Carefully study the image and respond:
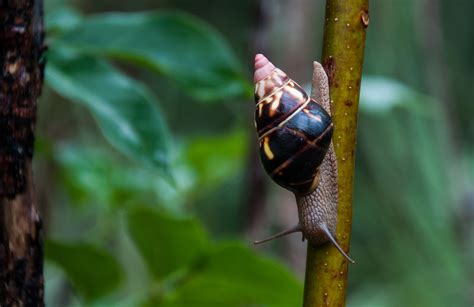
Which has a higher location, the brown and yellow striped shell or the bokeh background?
the brown and yellow striped shell

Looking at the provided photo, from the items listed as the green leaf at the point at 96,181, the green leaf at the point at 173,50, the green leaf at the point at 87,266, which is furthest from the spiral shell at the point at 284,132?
the green leaf at the point at 96,181

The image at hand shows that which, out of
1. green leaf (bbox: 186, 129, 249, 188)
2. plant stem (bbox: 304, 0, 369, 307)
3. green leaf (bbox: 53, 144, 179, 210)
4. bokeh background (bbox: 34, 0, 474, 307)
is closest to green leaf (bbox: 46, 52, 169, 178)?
bokeh background (bbox: 34, 0, 474, 307)

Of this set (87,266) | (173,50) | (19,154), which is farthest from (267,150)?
(87,266)

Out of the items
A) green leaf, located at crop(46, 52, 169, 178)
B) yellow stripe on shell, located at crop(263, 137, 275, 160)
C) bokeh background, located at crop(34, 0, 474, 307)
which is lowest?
bokeh background, located at crop(34, 0, 474, 307)

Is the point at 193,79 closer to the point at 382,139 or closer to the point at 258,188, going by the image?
the point at 258,188

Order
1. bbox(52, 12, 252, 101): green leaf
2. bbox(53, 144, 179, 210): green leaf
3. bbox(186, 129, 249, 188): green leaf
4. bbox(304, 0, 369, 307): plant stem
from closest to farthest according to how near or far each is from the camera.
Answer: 1. bbox(304, 0, 369, 307): plant stem
2. bbox(52, 12, 252, 101): green leaf
3. bbox(53, 144, 179, 210): green leaf
4. bbox(186, 129, 249, 188): green leaf

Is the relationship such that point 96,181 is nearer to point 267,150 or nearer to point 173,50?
point 173,50

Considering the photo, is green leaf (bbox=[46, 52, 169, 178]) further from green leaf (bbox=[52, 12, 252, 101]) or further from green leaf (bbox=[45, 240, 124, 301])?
green leaf (bbox=[45, 240, 124, 301])
